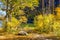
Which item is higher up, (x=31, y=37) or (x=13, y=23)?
(x=13, y=23)

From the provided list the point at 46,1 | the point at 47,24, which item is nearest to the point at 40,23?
the point at 47,24

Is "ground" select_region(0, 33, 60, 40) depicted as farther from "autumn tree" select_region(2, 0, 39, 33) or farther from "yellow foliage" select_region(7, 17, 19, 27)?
"autumn tree" select_region(2, 0, 39, 33)

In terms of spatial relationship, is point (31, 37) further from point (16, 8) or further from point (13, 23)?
point (16, 8)

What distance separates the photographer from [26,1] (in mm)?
10570

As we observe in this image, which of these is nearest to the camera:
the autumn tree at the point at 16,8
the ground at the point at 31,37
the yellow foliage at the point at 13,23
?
the ground at the point at 31,37

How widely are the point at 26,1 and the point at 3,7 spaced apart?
44.1 inches

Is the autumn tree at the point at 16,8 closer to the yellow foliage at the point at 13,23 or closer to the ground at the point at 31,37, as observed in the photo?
the yellow foliage at the point at 13,23

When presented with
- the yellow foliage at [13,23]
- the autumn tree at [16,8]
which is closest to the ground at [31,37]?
the yellow foliage at [13,23]

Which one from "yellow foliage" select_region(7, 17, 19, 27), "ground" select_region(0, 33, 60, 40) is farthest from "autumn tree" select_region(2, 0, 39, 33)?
"ground" select_region(0, 33, 60, 40)

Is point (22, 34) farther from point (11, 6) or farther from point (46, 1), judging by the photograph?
point (46, 1)

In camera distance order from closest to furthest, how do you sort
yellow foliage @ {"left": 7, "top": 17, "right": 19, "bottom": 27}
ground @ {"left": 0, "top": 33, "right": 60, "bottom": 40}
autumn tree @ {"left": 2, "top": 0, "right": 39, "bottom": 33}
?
ground @ {"left": 0, "top": 33, "right": 60, "bottom": 40}, yellow foliage @ {"left": 7, "top": 17, "right": 19, "bottom": 27}, autumn tree @ {"left": 2, "top": 0, "right": 39, "bottom": 33}

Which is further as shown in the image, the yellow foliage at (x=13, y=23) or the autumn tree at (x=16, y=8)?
the autumn tree at (x=16, y=8)

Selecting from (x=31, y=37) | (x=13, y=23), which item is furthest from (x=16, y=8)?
(x=31, y=37)

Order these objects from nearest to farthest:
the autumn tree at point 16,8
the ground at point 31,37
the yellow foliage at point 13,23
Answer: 1. the ground at point 31,37
2. the yellow foliage at point 13,23
3. the autumn tree at point 16,8
